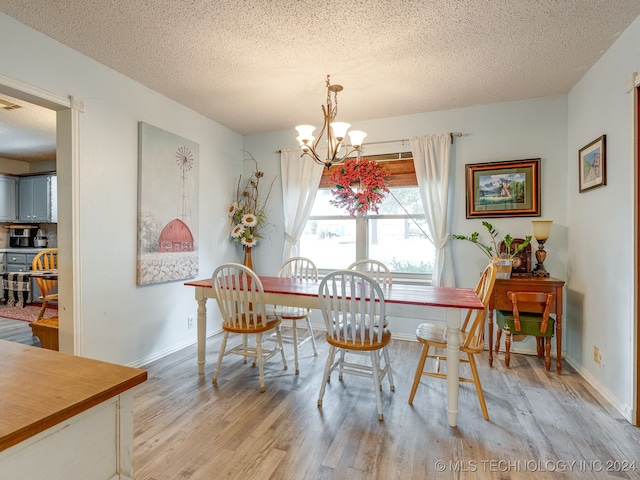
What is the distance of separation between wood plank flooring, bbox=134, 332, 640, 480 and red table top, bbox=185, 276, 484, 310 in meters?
0.73

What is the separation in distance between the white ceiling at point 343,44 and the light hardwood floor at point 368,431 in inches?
97.9

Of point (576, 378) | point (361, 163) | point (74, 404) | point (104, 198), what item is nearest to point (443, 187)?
point (361, 163)

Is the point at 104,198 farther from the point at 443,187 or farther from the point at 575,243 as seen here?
the point at 575,243

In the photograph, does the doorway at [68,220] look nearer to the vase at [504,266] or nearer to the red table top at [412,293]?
the red table top at [412,293]

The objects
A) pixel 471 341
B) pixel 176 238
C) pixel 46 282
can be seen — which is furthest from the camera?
pixel 46 282

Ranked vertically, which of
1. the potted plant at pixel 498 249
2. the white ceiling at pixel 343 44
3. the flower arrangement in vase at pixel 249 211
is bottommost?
the potted plant at pixel 498 249

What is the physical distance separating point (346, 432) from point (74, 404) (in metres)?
1.69

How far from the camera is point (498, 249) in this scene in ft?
11.5

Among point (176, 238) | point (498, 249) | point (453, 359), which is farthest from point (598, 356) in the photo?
point (176, 238)

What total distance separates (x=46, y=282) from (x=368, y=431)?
3.97 metres

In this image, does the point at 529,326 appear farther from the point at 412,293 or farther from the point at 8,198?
the point at 8,198

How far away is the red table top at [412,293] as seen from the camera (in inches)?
83.2

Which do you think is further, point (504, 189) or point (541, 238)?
point (504, 189)

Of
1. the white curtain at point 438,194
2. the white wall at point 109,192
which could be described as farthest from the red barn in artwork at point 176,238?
the white curtain at point 438,194
